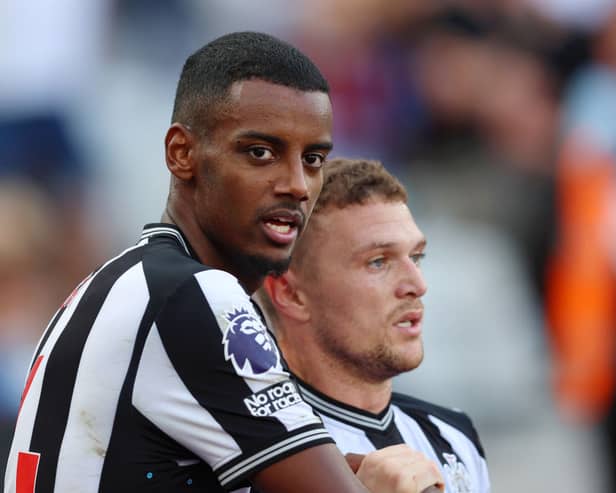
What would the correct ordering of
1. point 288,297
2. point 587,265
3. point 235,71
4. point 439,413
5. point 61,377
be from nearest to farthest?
point 61,377 → point 235,71 → point 288,297 → point 439,413 → point 587,265

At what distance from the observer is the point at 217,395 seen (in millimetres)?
2820

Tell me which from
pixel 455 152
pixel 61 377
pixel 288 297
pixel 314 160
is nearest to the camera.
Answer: pixel 61 377

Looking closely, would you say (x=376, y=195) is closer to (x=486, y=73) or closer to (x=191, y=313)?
(x=191, y=313)

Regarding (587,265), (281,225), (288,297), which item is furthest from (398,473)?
(587,265)

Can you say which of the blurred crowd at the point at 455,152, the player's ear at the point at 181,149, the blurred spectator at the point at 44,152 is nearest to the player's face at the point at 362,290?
the player's ear at the point at 181,149

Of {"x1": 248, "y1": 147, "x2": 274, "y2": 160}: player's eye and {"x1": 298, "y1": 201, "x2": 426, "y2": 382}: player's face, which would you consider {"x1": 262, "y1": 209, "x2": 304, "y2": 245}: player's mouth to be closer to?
{"x1": 248, "y1": 147, "x2": 274, "y2": 160}: player's eye

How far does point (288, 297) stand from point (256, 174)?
1096mm

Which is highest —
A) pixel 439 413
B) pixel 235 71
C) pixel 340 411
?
pixel 235 71

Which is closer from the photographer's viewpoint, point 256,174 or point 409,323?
point 256,174

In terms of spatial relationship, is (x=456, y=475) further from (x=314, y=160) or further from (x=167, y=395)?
(x=167, y=395)

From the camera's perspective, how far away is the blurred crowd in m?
8.36

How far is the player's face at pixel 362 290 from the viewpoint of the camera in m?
4.11

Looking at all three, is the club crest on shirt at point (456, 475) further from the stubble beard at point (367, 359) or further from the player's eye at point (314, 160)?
the player's eye at point (314, 160)

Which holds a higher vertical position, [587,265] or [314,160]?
[587,265]
